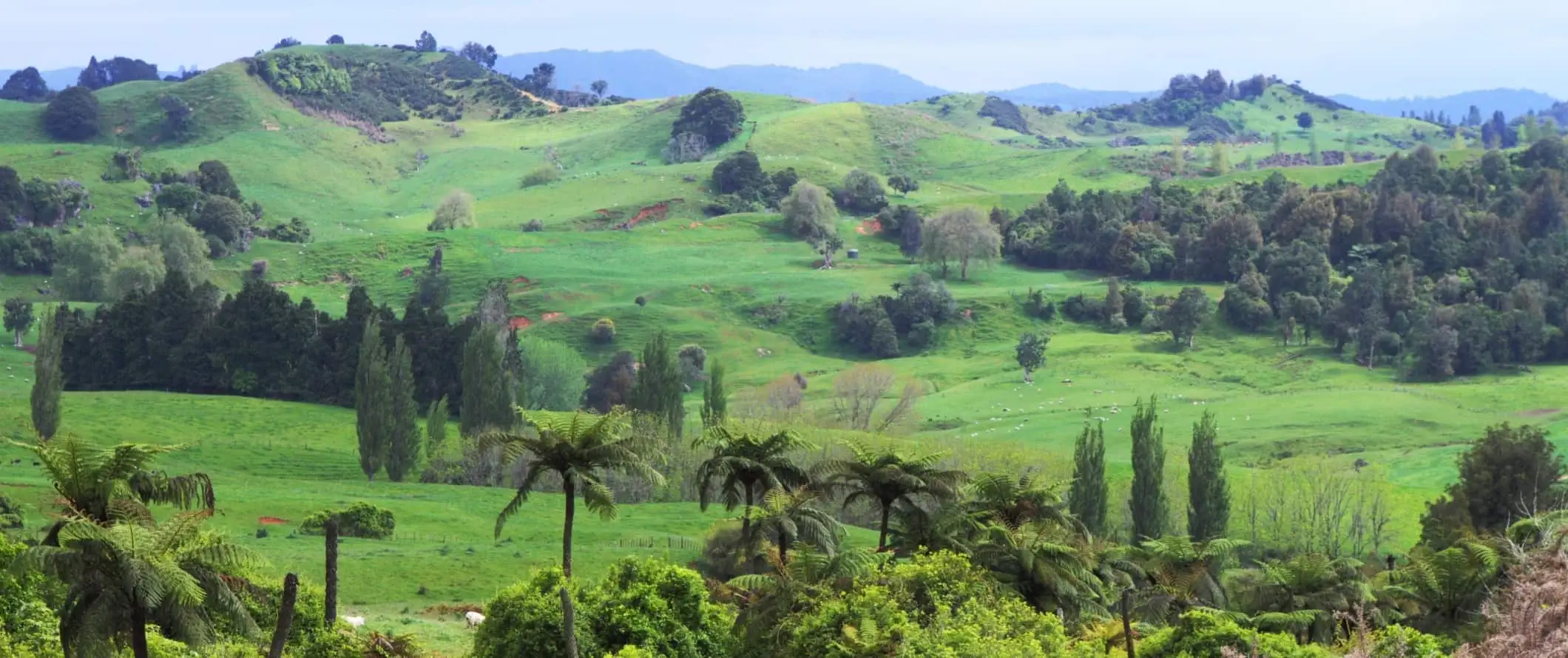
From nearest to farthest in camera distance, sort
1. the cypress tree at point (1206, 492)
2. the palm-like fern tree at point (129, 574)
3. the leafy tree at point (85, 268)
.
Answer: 1. the palm-like fern tree at point (129, 574)
2. the cypress tree at point (1206, 492)
3. the leafy tree at point (85, 268)

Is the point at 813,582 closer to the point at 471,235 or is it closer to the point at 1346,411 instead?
the point at 1346,411

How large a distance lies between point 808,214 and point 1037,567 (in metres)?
153

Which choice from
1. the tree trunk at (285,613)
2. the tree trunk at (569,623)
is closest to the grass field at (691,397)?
the tree trunk at (569,623)

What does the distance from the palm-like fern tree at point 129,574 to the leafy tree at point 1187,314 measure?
136856mm

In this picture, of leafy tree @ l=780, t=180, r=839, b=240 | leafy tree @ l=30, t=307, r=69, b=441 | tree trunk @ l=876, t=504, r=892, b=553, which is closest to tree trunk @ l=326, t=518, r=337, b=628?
tree trunk @ l=876, t=504, r=892, b=553

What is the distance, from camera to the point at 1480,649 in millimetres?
26297

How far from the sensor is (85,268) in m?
155

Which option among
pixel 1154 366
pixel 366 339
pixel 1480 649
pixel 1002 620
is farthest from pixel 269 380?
pixel 1480 649

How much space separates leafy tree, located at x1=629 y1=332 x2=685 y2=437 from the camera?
100 metres

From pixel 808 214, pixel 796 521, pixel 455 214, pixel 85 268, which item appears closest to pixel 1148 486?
pixel 796 521

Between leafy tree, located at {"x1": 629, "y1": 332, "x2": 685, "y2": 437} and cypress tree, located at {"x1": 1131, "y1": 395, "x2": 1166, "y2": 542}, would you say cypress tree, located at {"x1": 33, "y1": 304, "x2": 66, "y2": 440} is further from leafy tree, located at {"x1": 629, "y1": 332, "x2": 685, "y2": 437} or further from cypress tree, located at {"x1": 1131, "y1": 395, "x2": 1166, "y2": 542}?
cypress tree, located at {"x1": 1131, "y1": 395, "x2": 1166, "y2": 542}

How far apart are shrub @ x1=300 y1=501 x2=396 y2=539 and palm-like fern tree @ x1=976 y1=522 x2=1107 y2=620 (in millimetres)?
33898

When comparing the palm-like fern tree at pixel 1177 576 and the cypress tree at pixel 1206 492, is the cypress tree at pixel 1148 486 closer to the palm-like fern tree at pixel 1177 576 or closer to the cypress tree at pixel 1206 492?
the cypress tree at pixel 1206 492

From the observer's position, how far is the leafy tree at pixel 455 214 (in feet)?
632
